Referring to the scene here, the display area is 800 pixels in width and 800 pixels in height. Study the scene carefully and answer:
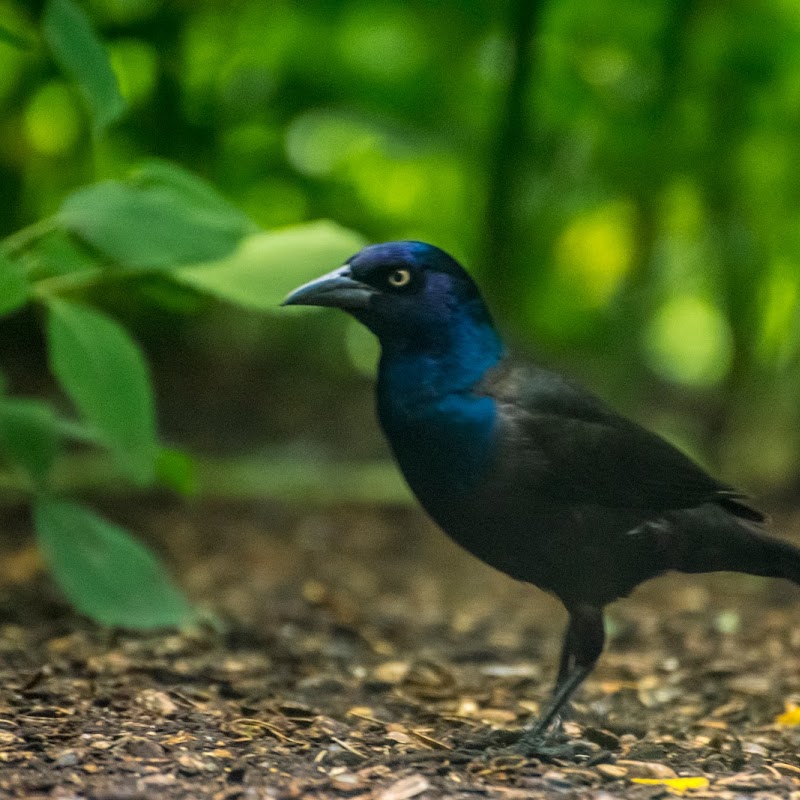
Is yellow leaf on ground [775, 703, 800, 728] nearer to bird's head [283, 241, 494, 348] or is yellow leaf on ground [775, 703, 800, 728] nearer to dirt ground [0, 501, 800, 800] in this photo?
dirt ground [0, 501, 800, 800]

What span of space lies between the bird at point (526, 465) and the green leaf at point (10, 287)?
2.25ft

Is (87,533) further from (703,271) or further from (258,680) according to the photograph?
(703,271)

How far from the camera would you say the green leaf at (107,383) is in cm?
338

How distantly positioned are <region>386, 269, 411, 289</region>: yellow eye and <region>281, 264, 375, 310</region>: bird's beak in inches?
1.9

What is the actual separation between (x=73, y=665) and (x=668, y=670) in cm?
165

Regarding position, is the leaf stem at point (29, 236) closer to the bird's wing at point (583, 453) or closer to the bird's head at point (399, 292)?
the bird's head at point (399, 292)

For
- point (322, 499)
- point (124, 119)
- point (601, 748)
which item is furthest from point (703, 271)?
point (601, 748)

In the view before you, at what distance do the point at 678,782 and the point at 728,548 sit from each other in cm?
68

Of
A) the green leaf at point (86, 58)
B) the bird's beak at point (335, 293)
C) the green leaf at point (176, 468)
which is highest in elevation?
the green leaf at point (86, 58)

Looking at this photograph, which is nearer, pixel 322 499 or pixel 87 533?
pixel 87 533

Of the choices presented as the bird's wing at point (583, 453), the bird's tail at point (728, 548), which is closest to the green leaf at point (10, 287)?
the bird's wing at point (583, 453)

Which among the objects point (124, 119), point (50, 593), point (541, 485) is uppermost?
point (124, 119)

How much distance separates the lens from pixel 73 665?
343cm

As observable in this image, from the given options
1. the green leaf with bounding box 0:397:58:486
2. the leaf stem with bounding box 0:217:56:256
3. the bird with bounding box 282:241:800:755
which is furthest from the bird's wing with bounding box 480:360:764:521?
the green leaf with bounding box 0:397:58:486
